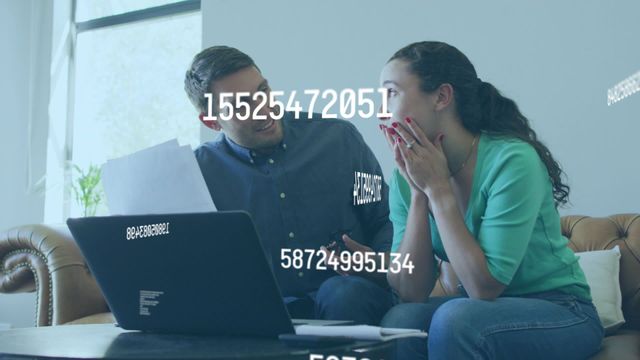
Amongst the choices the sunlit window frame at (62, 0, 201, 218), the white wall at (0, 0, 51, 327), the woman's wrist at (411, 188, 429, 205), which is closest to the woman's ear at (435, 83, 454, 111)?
the woman's wrist at (411, 188, 429, 205)

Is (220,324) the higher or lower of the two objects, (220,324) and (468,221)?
the lower

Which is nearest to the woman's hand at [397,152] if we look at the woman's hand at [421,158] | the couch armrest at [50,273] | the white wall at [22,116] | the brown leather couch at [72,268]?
the woman's hand at [421,158]

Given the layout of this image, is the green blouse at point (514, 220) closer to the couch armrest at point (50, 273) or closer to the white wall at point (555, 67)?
the white wall at point (555, 67)

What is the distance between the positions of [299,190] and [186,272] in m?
0.33

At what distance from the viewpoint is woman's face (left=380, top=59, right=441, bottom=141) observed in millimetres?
1110

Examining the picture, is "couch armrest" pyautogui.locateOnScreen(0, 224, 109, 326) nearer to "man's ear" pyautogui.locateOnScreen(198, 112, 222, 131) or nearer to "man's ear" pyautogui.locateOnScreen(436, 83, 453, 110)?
"man's ear" pyautogui.locateOnScreen(198, 112, 222, 131)

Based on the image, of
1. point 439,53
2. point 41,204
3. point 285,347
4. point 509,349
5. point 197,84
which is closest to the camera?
point 285,347

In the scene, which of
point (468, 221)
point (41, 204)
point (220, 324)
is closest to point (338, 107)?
point (468, 221)

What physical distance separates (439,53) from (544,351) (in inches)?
18.1

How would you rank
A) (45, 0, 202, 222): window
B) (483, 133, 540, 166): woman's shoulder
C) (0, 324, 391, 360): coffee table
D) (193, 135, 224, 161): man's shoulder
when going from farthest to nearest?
(45, 0, 202, 222): window
(193, 135, 224, 161): man's shoulder
(483, 133, 540, 166): woman's shoulder
(0, 324, 391, 360): coffee table

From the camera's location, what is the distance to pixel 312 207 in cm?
120

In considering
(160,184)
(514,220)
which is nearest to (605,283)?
(514,220)

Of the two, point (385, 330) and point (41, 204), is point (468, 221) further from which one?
point (41, 204)

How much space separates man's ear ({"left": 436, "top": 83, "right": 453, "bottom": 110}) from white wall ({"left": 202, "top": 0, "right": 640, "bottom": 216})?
63 millimetres
